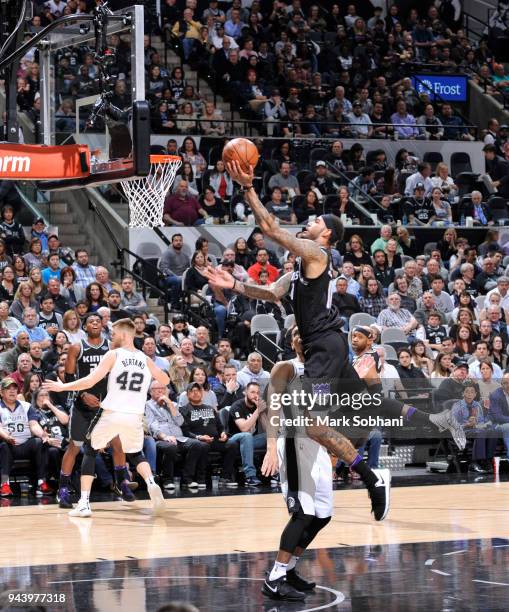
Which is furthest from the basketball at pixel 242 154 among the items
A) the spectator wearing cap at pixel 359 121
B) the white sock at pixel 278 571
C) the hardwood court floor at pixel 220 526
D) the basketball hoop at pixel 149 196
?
the spectator wearing cap at pixel 359 121

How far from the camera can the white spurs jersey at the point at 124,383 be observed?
10.7 metres

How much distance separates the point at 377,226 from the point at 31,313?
23.3 feet

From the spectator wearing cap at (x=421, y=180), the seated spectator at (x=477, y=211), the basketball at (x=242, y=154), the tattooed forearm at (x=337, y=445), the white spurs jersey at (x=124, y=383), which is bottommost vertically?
the tattooed forearm at (x=337, y=445)

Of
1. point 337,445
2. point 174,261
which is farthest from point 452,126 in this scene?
point 337,445

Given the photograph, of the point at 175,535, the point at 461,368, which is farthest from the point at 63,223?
the point at 175,535

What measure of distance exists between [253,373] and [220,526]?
4.26 meters

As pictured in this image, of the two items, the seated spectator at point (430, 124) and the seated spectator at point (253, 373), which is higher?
the seated spectator at point (430, 124)

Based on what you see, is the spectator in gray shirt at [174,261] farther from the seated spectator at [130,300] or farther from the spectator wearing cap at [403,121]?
the spectator wearing cap at [403,121]

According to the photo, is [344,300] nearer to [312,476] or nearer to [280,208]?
[280,208]

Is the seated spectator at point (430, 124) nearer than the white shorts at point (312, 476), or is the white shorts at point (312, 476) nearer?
the white shorts at point (312, 476)

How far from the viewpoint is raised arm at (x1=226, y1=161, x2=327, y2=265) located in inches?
274

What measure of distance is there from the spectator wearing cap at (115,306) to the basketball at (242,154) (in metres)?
7.27

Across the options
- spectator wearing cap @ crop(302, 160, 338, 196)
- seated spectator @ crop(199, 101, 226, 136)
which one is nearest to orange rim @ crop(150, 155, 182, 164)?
spectator wearing cap @ crop(302, 160, 338, 196)

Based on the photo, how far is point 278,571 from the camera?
7.05m
